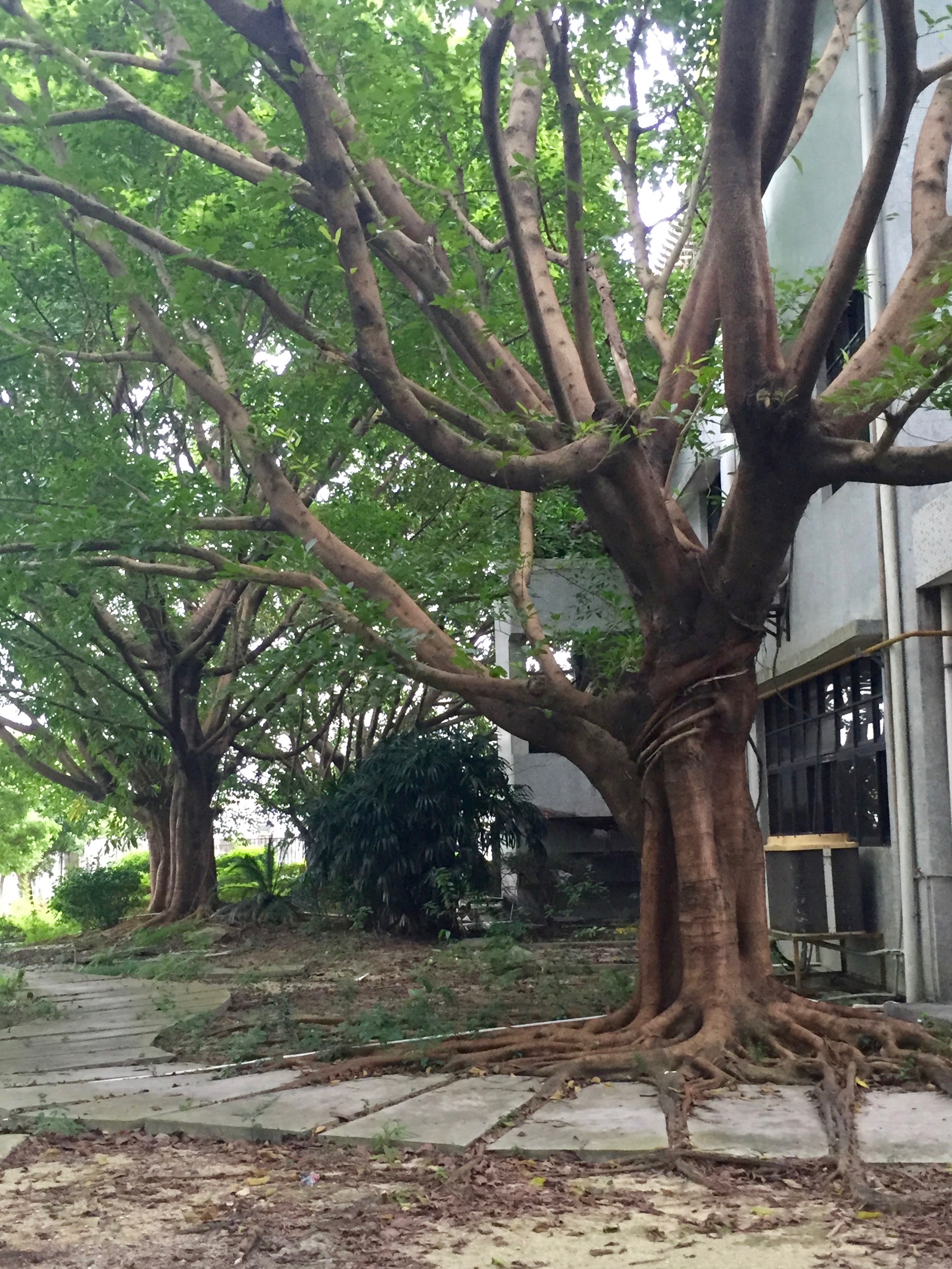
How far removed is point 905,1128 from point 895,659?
436cm

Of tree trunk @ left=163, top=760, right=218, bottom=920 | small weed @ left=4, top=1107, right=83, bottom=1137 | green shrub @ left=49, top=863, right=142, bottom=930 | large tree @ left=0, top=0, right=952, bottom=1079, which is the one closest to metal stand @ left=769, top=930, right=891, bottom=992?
large tree @ left=0, top=0, right=952, bottom=1079

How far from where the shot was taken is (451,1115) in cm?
575

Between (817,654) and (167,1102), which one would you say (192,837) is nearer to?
(817,654)

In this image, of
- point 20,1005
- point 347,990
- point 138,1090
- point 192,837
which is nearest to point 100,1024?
point 20,1005

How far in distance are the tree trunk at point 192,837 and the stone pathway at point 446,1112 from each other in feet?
31.2

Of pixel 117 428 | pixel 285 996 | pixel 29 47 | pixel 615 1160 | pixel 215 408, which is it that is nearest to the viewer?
pixel 615 1160

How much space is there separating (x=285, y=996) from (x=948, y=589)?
606 centimetres

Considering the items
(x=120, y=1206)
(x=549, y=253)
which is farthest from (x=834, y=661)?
(x=120, y=1206)

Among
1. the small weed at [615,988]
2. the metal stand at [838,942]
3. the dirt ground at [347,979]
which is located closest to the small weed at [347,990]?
the dirt ground at [347,979]

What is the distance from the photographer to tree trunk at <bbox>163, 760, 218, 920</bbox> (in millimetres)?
17375

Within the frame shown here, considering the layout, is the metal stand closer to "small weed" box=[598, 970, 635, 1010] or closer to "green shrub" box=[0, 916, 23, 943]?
"small weed" box=[598, 970, 635, 1010]

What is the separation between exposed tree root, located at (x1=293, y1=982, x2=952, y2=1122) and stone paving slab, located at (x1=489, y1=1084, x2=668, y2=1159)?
0.15 meters

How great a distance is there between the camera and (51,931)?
2422 centimetres

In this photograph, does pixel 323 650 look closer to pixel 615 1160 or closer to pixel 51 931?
pixel 615 1160
